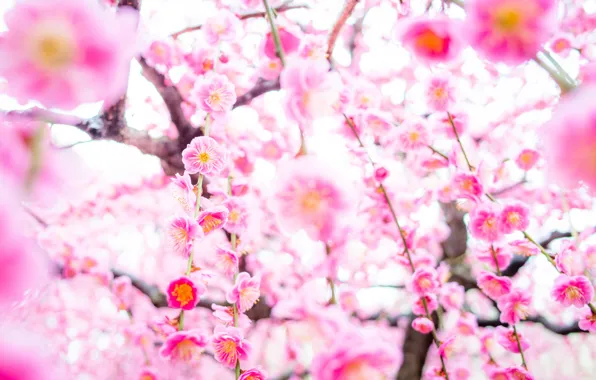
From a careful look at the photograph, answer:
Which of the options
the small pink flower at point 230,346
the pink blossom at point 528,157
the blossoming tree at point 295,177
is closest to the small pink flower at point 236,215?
the blossoming tree at point 295,177

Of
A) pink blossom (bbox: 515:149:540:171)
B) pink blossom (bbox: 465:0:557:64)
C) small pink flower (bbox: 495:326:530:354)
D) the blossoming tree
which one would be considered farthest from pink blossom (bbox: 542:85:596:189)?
pink blossom (bbox: 515:149:540:171)

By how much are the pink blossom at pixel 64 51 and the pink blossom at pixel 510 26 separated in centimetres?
70

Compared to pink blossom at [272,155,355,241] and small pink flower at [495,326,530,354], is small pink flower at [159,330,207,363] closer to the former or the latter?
pink blossom at [272,155,355,241]

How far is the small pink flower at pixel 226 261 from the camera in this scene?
1.04m

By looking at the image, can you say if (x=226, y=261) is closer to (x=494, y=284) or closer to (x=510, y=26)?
(x=510, y=26)

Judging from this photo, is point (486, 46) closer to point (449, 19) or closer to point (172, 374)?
point (449, 19)

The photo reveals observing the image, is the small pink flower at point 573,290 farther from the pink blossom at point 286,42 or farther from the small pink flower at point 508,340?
the pink blossom at point 286,42

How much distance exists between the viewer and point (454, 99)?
154 centimetres

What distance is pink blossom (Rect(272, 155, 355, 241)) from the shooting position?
2.74 ft

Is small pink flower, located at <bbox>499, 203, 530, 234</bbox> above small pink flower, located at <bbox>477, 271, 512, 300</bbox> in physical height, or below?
above

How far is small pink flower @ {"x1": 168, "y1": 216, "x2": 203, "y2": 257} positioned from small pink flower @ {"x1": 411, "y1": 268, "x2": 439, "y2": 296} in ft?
2.97

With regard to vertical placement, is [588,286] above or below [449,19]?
below

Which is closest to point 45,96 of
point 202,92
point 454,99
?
point 202,92

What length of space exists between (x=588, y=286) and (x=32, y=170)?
1.38 m
